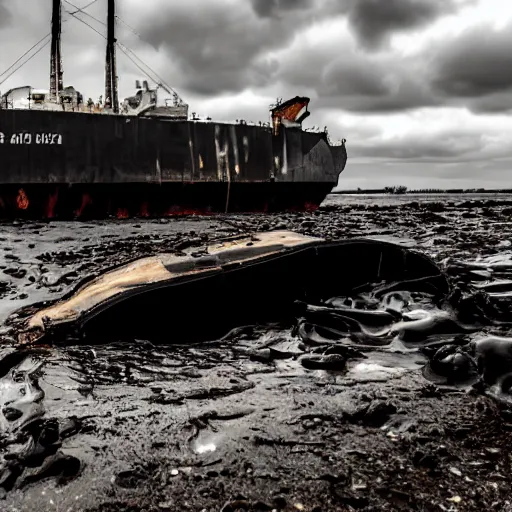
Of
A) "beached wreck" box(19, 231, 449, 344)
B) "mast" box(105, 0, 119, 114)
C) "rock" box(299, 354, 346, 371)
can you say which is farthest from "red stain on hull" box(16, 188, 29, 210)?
"rock" box(299, 354, 346, 371)

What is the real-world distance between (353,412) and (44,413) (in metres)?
1.51

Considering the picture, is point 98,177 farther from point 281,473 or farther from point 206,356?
point 281,473

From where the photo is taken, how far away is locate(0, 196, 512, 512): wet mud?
1645 mm

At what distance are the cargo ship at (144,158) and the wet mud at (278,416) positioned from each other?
14.8 meters

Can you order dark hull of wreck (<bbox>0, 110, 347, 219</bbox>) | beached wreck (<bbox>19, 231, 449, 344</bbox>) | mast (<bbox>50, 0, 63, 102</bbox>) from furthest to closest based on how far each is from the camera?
mast (<bbox>50, 0, 63, 102</bbox>) → dark hull of wreck (<bbox>0, 110, 347, 219</bbox>) → beached wreck (<bbox>19, 231, 449, 344</bbox>)

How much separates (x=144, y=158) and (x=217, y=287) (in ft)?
54.2

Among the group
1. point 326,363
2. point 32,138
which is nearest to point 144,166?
point 32,138

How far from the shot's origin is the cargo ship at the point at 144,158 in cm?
1695

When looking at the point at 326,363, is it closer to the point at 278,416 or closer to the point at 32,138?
the point at 278,416

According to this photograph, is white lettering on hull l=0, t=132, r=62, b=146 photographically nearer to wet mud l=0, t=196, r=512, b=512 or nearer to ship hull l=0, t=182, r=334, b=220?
ship hull l=0, t=182, r=334, b=220

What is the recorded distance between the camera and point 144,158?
1881 cm

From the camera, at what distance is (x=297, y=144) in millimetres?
22812

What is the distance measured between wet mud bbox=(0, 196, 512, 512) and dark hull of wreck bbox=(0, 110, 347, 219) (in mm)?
14769

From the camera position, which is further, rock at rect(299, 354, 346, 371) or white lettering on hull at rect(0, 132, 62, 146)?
white lettering on hull at rect(0, 132, 62, 146)
